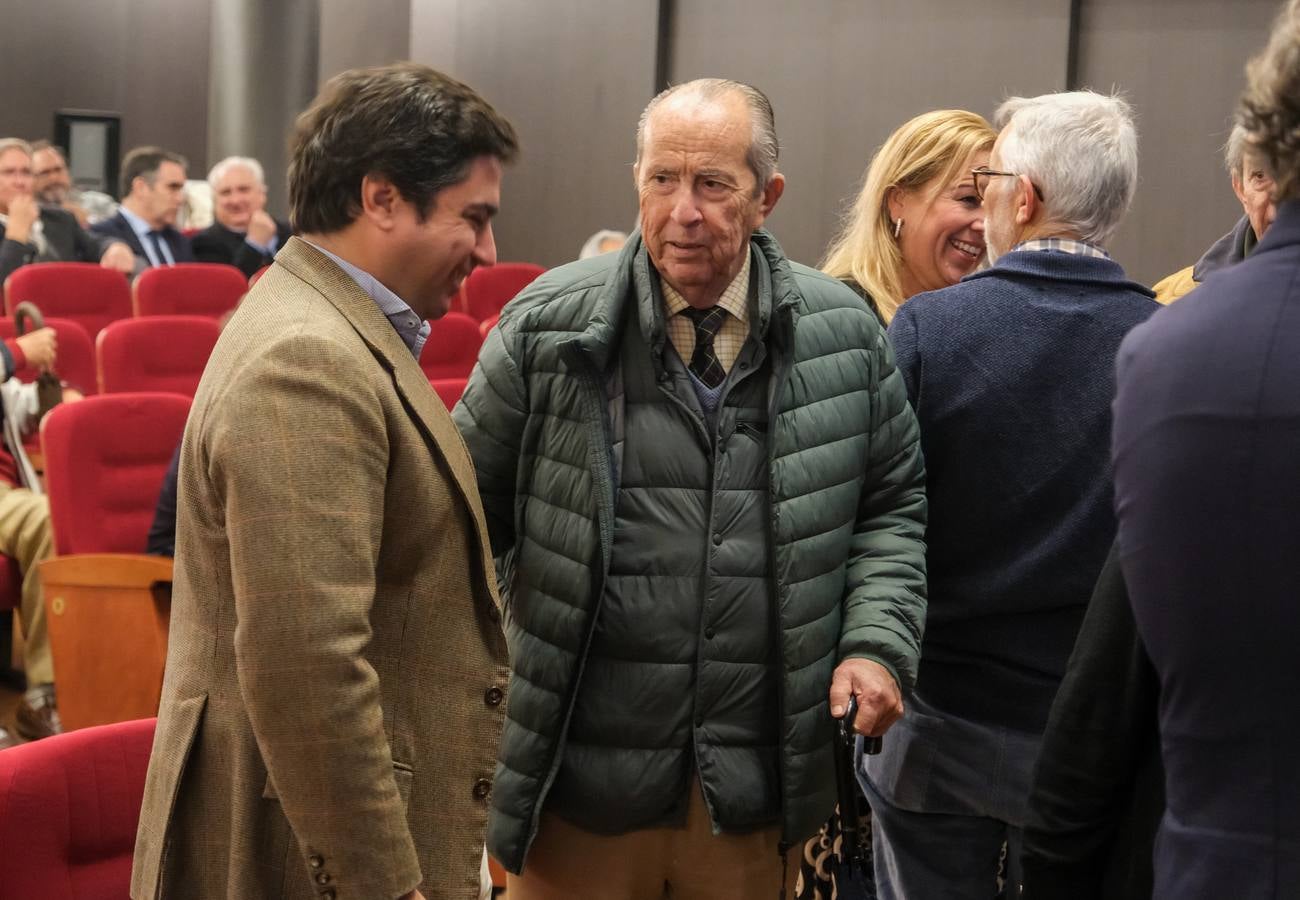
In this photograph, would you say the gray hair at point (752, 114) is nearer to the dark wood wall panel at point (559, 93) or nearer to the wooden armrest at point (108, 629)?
the wooden armrest at point (108, 629)

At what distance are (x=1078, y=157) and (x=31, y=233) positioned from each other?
25.6ft

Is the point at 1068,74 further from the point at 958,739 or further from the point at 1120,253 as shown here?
the point at 958,739

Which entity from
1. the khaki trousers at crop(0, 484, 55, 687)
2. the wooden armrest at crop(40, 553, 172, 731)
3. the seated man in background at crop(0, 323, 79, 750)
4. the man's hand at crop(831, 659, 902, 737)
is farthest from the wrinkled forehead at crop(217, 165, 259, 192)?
the man's hand at crop(831, 659, 902, 737)

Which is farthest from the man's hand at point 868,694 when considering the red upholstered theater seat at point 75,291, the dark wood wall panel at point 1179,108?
the dark wood wall panel at point 1179,108

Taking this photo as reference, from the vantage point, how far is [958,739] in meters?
2.01

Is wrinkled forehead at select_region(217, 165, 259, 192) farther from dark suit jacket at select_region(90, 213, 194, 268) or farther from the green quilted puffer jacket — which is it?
the green quilted puffer jacket

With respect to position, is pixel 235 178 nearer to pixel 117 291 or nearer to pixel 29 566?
pixel 117 291

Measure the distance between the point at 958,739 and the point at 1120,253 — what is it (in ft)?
21.5

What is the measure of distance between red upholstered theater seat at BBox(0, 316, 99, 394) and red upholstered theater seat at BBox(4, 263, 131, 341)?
45.1 inches

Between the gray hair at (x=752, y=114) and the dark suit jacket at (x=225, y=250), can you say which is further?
the dark suit jacket at (x=225, y=250)

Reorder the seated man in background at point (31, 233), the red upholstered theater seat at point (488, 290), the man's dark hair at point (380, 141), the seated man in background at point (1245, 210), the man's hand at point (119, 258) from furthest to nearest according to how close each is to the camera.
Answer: the red upholstered theater seat at point (488, 290) < the man's hand at point (119, 258) < the seated man in background at point (31, 233) < the seated man in background at point (1245, 210) < the man's dark hair at point (380, 141)

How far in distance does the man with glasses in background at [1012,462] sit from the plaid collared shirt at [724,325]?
0.24 metres

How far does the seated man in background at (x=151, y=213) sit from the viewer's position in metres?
8.98

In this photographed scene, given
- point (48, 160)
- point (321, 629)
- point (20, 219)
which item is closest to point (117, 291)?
point (20, 219)
